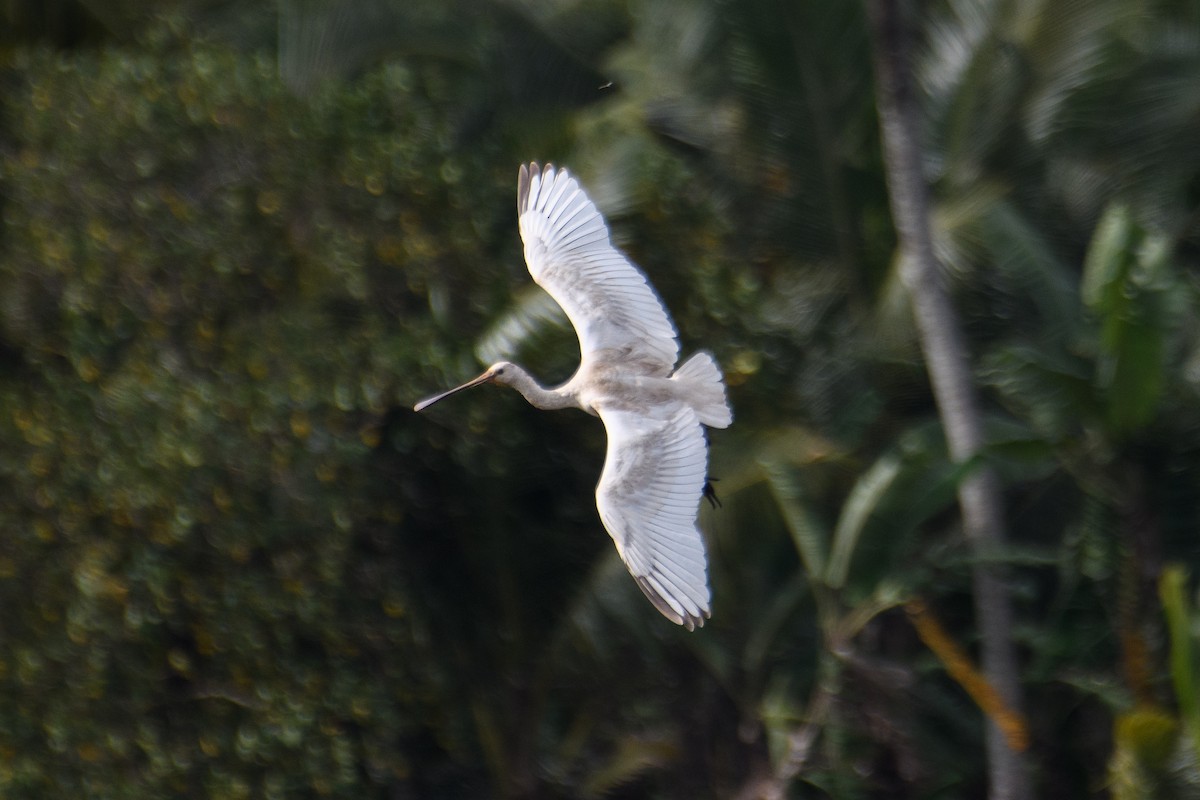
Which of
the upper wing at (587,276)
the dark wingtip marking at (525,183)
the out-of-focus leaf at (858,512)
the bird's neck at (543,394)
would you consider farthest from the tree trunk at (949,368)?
the bird's neck at (543,394)

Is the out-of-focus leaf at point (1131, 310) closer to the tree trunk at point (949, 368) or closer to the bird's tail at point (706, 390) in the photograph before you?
the tree trunk at point (949, 368)

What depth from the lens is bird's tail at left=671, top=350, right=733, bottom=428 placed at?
6215 millimetres

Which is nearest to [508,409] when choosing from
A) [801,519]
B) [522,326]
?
[522,326]

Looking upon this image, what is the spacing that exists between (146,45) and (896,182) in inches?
194

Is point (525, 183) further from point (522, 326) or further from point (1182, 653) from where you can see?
point (1182, 653)

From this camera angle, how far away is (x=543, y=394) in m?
6.62

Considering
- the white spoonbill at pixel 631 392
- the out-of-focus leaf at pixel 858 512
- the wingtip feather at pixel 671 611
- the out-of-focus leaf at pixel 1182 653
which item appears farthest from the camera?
the out-of-focus leaf at pixel 858 512

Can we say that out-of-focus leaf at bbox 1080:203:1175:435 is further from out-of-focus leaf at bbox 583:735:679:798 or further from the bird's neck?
out-of-focus leaf at bbox 583:735:679:798

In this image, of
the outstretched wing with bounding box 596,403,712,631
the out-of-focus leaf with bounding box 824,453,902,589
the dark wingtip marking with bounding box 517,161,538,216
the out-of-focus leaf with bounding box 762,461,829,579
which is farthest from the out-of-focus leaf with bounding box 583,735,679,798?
the outstretched wing with bounding box 596,403,712,631

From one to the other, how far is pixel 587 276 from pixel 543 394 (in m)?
0.47

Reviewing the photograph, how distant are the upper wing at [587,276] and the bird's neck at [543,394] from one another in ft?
0.51

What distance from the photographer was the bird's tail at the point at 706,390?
6215 millimetres

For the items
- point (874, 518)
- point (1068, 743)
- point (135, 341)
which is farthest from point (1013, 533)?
point (135, 341)

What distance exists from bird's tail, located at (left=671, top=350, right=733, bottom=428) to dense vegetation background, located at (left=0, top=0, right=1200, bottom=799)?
65.1 inches
